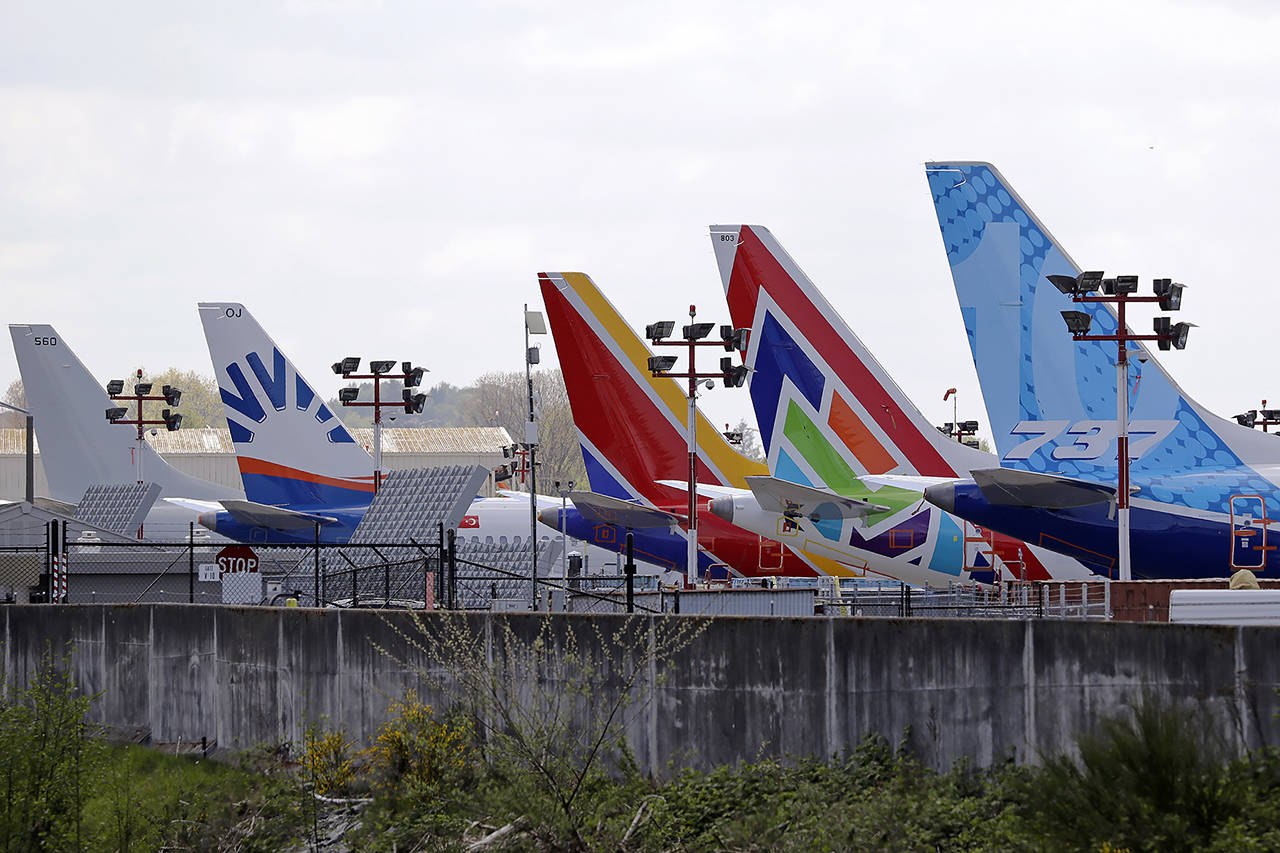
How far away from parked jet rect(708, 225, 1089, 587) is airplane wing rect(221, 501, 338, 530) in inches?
556

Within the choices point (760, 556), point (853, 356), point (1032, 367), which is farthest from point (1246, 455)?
point (760, 556)

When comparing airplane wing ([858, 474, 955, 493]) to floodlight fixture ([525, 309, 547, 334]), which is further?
airplane wing ([858, 474, 955, 493])

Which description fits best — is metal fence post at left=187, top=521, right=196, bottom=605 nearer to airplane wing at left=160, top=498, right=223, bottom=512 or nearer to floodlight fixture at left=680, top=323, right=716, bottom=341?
floodlight fixture at left=680, top=323, right=716, bottom=341

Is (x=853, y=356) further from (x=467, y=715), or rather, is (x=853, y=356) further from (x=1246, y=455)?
(x=467, y=715)

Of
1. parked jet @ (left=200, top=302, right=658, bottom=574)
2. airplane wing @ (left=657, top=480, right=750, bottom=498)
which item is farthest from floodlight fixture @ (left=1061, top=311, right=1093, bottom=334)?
parked jet @ (left=200, top=302, right=658, bottom=574)

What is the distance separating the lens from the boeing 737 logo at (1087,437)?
32.0m

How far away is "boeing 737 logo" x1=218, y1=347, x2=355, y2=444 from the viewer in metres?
53.3

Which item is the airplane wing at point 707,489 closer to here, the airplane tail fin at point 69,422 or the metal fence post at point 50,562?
the metal fence post at point 50,562

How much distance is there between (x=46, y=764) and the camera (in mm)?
17703

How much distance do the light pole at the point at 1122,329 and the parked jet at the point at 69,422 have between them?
4229 cm

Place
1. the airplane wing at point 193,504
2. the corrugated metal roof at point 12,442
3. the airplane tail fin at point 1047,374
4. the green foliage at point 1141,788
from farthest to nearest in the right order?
the corrugated metal roof at point 12,442 → the airplane wing at point 193,504 → the airplane tail fin at point 1047,374 → the green foliage at point 1141,788

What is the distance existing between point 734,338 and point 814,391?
2.41 metres

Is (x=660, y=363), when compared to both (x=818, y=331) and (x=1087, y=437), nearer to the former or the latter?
(x=818, y=331)

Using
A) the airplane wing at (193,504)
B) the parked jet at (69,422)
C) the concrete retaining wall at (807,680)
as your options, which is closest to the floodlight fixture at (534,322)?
the concrete retaining wall at (807,680)
